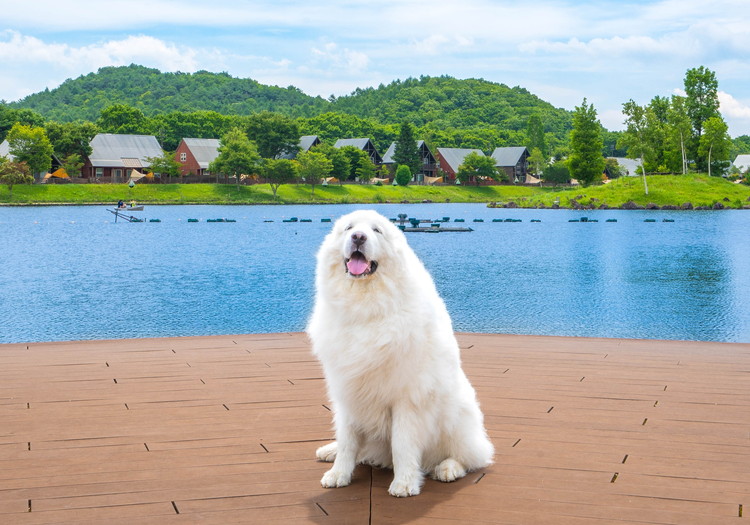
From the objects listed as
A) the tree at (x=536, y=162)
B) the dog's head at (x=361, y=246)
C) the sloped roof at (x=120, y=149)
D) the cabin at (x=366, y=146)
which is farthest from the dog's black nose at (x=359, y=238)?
the tree at (x=536, y=162)

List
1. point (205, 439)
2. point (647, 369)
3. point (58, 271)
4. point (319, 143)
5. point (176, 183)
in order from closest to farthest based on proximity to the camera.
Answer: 1. point (205, 439)
2. point (647, 369)
3. point (58, 271)
4. point (176, 183)
5. point (319, 143)

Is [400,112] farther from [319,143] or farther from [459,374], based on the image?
[459,374]

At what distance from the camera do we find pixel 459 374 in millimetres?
3490

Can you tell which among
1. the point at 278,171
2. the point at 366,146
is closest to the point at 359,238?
the point at 278,171

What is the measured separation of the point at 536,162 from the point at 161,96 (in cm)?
6822

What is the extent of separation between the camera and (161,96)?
5022 inches

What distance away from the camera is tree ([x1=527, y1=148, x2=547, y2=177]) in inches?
3772

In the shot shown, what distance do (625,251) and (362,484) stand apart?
32.4 m

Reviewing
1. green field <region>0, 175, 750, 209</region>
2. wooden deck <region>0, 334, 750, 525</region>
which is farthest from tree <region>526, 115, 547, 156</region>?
wooden deck <region>0, 334, 750, 525</region>

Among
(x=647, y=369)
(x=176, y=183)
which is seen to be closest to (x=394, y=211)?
(x=176, y=183)

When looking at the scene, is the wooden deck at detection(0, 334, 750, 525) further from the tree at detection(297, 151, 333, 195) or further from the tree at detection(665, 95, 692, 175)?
the tree at detection(297, 151, 333, 195)

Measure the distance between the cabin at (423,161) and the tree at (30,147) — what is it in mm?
41926

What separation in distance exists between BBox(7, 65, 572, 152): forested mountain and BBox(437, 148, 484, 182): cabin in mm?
7658

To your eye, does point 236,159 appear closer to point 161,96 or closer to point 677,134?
point 677,134
